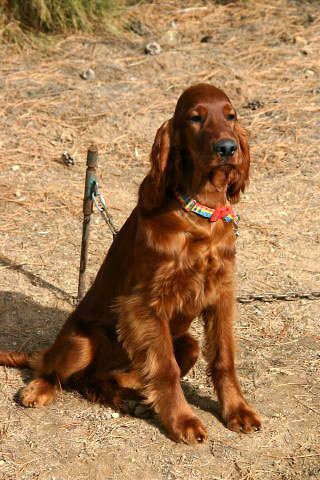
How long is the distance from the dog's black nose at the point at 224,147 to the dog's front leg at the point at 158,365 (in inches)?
31.5

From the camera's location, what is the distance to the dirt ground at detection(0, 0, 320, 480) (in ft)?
11.0

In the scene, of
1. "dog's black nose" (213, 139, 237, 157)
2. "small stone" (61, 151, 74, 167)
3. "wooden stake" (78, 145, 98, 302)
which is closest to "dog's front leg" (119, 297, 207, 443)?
"dog's black nose" (213, 139, 237, 157)

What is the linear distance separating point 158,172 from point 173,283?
495mm

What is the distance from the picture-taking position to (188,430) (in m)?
3.34

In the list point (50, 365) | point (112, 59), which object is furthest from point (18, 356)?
point (112, 59)

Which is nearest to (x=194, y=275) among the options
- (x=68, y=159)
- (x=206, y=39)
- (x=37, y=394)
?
(x=37, y=394)

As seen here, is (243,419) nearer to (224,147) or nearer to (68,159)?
(224,147)

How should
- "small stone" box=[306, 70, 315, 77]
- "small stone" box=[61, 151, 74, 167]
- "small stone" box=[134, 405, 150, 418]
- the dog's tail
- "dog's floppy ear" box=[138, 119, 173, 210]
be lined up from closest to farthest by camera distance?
"dog's floppy ear" box=[138, 119, 173, 210]
"small stone" box=[134, 405, 150, 418]
the dog's tail
"small stone" box=[61, 151, 74, 167]
"small stone" box=[306, 70, 315, 77]

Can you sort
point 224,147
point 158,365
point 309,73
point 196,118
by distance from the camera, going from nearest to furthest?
point 224,147, point 196,118, point 158,365, point 309,73

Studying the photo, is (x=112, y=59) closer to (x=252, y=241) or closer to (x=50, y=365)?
(x=252, y=241)

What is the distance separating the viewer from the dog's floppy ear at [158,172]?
3305 millimetres

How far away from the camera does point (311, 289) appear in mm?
4914

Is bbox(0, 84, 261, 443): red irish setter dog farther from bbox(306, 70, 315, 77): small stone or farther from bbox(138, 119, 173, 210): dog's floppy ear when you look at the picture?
bbox(306, 70, 315, 77): small stone

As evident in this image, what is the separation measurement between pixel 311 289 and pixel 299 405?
136 cm
